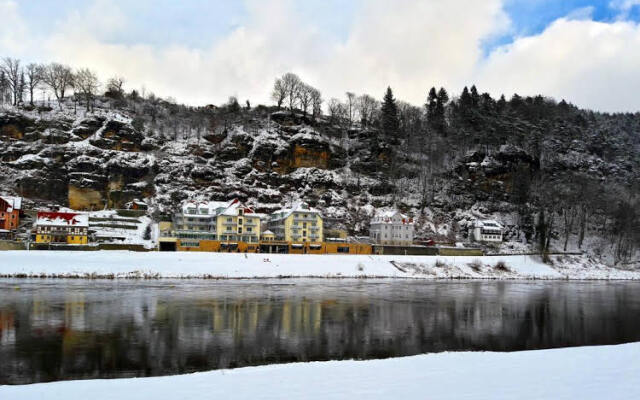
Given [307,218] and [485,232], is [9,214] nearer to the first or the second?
[307,218]

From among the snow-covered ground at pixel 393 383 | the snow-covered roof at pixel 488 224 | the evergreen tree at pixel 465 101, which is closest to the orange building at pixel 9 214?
the snow-covered ground at pixel 393 383

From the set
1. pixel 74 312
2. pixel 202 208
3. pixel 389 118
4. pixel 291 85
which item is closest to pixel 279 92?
pixel 291 85

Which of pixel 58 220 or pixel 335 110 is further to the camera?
pixel 335 110

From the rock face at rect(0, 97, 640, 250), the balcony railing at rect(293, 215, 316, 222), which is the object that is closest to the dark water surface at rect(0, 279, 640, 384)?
the balcony railing at rect(293, 215, 316, 222)

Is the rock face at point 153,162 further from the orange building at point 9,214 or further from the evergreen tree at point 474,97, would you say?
the evergreen tree at point 474,97

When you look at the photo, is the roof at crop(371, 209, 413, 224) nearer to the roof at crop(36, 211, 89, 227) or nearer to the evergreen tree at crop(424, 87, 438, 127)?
the roof at crop(36, 211, 89, 227)

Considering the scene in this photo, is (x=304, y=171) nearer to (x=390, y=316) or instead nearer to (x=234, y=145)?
(x=234, y=145)

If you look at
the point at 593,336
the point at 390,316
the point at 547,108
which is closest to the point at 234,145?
the point at 390,316

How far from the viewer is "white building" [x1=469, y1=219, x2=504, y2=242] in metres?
85.2

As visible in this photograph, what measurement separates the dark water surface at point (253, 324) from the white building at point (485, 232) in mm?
37584

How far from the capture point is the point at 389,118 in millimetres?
118938

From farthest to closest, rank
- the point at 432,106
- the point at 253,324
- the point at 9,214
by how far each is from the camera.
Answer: the point at 432,106 → the point at 9,214 → the point at 253,324

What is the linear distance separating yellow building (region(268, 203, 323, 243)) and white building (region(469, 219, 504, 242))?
30.5 meters

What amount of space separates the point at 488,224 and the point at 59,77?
108 meters
